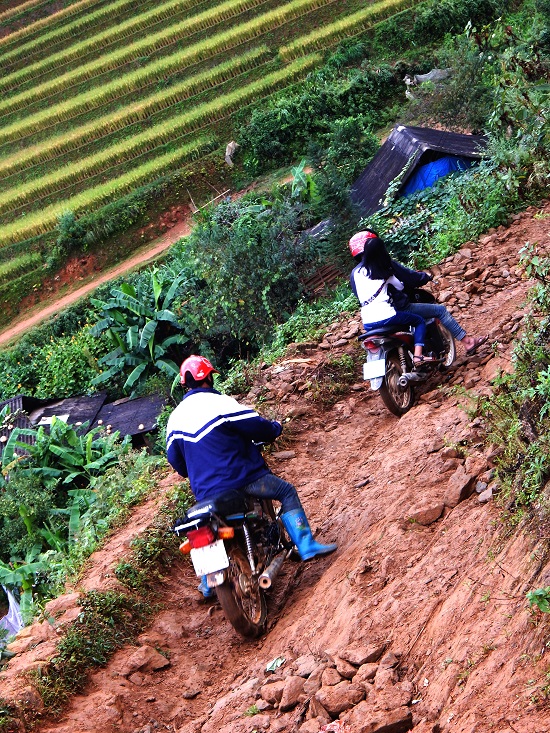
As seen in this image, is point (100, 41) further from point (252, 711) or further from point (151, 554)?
point (252, 711)

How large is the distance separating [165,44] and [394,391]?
31.2 m

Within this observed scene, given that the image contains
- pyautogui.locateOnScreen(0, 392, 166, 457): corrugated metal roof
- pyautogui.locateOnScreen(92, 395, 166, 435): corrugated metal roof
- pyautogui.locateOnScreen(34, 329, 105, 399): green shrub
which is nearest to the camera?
pyautogui.locateOnScreen(92, 395, 166, 435): corrugated metal roof

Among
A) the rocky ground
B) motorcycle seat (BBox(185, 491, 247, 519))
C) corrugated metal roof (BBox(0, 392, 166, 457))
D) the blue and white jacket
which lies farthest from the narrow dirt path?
motorcycle seat (BBox(185, 491, 247, 519))

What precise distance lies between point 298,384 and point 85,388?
1316 centimetres

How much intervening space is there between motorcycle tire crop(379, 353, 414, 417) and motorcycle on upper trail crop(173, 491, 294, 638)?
6.35ft

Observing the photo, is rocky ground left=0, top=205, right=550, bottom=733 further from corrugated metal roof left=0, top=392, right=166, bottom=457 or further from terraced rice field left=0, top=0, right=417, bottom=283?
terraced rice field left=0, top=0, right=417, bottom=283

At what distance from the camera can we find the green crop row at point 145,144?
29.1 metres

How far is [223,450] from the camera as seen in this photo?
5.73m

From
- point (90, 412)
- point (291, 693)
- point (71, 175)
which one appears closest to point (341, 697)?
point (291, 693)

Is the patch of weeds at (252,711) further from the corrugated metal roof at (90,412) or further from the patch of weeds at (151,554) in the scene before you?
the corrugated metal roof at (90,412)

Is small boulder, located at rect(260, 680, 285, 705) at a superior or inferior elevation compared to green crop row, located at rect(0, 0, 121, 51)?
inferior

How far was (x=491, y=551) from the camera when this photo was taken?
14.2 ft

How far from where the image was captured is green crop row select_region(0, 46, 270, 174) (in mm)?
31344

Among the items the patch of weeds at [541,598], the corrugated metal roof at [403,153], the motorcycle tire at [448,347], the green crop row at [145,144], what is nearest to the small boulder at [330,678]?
the patch of weeds at [541,598]
